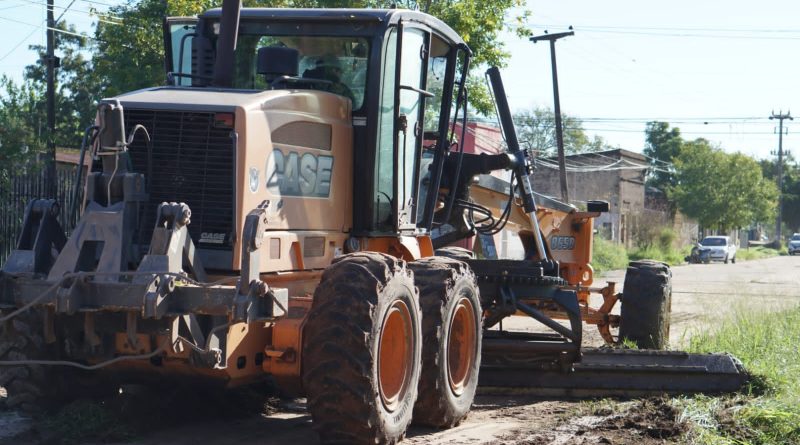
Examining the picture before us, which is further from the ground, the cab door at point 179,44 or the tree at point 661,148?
the tree at point 661,148

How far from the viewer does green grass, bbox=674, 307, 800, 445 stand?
27.0 feet

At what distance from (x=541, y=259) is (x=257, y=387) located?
15.2ft

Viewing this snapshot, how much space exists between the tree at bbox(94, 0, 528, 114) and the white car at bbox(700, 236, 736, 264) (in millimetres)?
38461

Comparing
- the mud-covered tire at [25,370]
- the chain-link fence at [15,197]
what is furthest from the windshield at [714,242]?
the mud-covered tire at [25,370]

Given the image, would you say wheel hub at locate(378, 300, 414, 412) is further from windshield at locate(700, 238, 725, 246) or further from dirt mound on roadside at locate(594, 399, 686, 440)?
windshield at locate(700, 238, 725, 246)

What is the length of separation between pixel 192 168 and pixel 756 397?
5.44 meters

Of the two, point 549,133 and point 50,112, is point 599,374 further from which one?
point 549,133

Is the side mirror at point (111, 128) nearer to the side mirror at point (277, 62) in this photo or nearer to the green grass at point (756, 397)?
the side mirror at point (277, 62)

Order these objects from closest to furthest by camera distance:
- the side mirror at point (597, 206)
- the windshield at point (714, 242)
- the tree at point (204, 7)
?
the side mirror at point (597, 206), the tree at point (204, 7), the windshield at point (714, 242)

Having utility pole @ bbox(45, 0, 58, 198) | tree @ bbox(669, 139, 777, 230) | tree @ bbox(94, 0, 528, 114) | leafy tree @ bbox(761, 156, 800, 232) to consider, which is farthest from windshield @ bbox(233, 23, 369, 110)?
leafy tree @ bbox(761, 156, 800, 232)

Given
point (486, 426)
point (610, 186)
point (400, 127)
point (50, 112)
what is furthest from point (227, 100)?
point (610, 186)

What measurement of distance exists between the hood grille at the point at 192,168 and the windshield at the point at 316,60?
4.00 feet

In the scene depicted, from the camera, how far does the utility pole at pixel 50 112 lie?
18.0 m

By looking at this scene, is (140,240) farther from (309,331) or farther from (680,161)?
(680,161)
